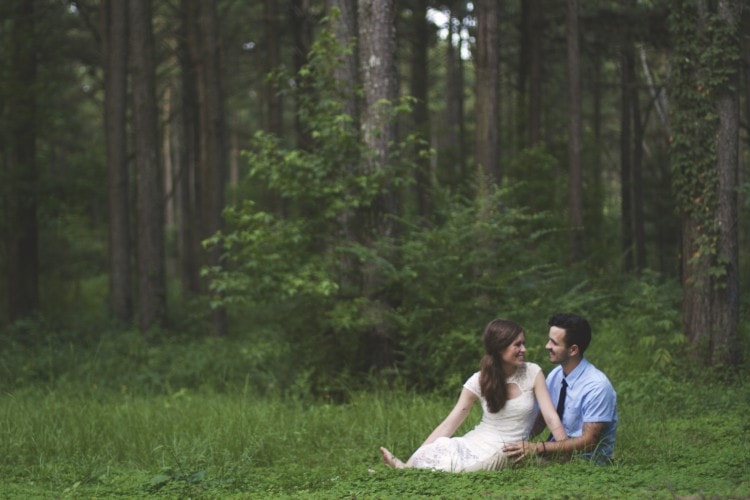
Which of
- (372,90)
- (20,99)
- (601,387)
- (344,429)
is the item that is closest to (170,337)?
(20,99)

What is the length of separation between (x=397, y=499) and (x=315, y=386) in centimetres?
667

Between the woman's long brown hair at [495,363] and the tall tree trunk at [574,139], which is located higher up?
the tall tree trunk at [574,139]

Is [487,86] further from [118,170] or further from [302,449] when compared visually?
[302,449]

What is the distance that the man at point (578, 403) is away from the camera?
6.85m

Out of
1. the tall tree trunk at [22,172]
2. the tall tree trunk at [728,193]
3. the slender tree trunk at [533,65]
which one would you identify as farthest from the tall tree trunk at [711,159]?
the tall tree trunk at [22,172]

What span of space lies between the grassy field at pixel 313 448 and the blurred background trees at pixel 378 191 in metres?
1.41

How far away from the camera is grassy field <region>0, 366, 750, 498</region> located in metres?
6.18

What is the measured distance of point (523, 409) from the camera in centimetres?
703

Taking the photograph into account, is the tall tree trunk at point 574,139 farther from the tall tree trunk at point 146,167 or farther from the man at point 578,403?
the man at point 578,403

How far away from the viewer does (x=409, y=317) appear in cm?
1221

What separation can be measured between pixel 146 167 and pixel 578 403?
13.8 meters

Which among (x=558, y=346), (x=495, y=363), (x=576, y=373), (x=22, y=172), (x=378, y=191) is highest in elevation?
(x=22, y=172)

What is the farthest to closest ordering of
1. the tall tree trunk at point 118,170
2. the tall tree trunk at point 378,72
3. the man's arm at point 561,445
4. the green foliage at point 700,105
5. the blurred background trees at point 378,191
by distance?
1. the tall tree trunk at point 118,170
2. the tall tree trunk at point 378,72
3. the blurred background trees at point 378,191
4. the green foliage at point 700,105
5. the man's arm at point 561,445

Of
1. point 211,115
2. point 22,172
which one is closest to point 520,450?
point 211,115
